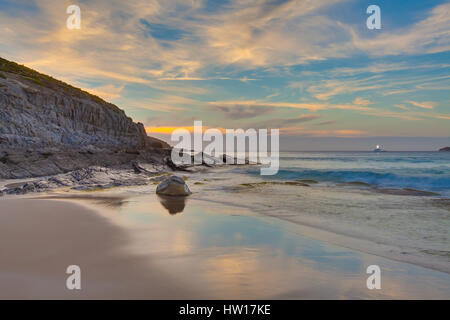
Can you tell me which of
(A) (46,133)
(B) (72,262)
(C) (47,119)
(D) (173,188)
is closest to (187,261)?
(B) (72,262)

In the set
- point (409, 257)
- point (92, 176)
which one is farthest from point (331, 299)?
point (92, 176)

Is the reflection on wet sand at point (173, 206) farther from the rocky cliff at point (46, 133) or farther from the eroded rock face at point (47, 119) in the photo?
the eroded rock face at point (47, 119)

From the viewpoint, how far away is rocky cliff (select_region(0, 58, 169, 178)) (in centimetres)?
1594

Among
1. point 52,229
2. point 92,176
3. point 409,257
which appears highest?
point 92,176

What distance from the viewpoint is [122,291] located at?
316 cm

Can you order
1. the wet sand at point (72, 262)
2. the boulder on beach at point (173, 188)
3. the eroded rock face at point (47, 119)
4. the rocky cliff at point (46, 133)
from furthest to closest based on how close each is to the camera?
the eroded rock face at point (47, 119) → the rocky cliff at point (46, 133) → the boulder on beach at point (173, 188) → the wet sand at point (72, 262)

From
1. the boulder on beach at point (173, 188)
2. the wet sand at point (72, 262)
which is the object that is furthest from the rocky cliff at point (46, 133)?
the wet sand at point (72, 262)

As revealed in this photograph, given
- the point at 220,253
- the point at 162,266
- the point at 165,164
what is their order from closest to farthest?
1. the point at 162,266
2. the point at 220,253
3. the point at 165,164

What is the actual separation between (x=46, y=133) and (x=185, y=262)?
77.0 feet

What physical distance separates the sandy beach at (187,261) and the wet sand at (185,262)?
14 mm

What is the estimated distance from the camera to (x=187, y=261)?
4.14 meters

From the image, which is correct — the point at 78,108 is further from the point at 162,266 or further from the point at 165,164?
the point at 162,266

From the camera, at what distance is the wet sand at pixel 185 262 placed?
3246mm
